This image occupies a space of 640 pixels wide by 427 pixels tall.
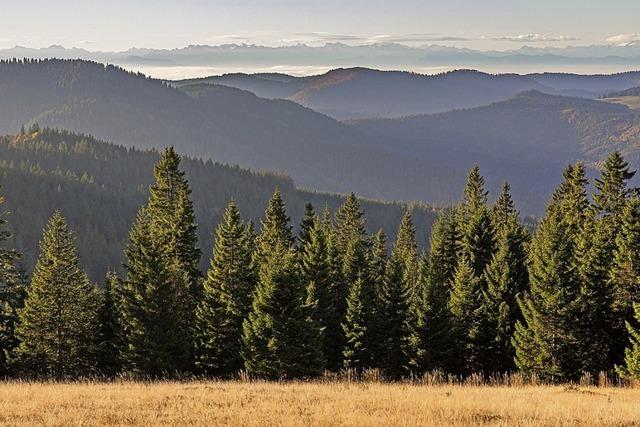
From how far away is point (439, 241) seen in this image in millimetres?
65688

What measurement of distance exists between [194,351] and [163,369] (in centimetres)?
311

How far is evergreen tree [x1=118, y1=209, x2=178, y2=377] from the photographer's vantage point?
39.8 metres

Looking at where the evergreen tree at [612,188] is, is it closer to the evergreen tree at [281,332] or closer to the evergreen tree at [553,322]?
the evergreen tree at [553,322]

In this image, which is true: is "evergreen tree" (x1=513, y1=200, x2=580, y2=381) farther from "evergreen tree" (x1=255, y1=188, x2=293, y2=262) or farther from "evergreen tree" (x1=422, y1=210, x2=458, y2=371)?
"evergreen tree" (x1=255, y1=188, x2=293, y2=262)

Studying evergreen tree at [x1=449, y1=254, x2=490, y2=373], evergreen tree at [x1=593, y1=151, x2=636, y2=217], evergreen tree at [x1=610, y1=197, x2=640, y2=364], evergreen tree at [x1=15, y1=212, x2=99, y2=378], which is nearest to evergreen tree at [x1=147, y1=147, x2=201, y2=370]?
evergreen tree at [x1=15, y1=212, x2=99, y2=378]

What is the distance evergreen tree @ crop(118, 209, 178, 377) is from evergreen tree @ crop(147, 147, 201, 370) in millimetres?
770

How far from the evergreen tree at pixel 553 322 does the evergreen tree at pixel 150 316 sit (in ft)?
69.2

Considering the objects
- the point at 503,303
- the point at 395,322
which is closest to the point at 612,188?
the point at 503,303

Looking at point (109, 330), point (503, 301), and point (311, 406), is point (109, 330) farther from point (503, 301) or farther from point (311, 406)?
point (311, 406)

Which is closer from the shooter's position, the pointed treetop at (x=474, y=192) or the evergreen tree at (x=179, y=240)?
the evergreen tree at (x=179, y=240)

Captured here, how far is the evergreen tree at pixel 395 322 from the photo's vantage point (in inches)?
1852

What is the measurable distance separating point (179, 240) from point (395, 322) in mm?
16631

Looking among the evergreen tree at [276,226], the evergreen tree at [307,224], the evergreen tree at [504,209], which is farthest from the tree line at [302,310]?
the evergreen tree at [504,209]

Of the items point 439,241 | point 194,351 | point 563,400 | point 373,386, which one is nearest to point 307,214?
point 439,241
